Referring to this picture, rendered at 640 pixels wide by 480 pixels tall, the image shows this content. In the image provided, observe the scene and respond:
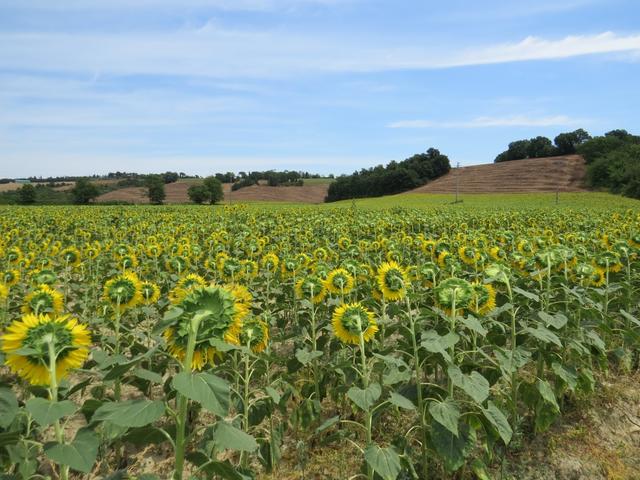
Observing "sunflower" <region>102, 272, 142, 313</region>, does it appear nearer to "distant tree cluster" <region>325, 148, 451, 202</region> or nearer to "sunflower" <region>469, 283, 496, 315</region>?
"sunflower" <region>469, 283, 496, 315</region>

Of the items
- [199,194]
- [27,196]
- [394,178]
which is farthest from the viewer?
[394,178]

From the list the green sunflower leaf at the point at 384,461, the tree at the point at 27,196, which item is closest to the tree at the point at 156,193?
the tree at the point at 27,196

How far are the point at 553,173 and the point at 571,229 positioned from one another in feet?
210

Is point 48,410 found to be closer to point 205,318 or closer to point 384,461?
point 205,318

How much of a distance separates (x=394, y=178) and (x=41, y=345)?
81.5 metres

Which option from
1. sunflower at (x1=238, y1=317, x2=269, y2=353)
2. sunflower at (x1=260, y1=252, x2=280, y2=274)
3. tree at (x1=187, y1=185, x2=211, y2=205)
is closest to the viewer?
sunflower at (x1=238, y1=317, x2=269, y2=353)

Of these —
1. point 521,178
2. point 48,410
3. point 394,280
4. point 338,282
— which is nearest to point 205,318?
point 48,410

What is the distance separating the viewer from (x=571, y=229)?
14516 mm

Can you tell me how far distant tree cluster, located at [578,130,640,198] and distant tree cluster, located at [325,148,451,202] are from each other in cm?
2390

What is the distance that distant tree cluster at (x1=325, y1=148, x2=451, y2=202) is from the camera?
264 feet

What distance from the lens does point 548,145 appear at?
8769 centimetres

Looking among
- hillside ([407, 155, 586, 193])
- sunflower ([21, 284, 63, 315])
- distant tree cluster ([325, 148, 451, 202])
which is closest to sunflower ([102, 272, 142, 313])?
sunflower ([21, 284, 63, 315])

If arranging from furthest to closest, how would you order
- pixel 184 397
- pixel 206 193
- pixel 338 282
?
pixel 206 193
pixel 338 282
pixel 184 397

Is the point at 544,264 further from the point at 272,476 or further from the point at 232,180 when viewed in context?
the point at 232,180
